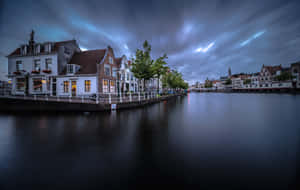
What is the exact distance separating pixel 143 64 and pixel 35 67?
16.7 metres

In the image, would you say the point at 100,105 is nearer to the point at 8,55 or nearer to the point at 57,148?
the point at 57,148

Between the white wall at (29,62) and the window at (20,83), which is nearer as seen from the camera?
the white wall at (29,62)

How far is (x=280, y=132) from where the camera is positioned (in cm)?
530

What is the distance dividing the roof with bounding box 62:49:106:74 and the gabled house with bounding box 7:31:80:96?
197cm

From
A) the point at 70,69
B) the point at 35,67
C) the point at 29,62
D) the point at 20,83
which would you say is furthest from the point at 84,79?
the point at 20,83

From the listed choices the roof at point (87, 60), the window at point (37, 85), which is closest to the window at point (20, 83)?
the window at point (37, 85)

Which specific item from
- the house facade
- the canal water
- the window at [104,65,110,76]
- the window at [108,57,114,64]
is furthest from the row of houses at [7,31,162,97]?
the house facade

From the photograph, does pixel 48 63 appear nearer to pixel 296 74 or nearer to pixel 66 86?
pixel 66 86

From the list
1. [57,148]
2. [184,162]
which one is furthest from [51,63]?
[184,162]

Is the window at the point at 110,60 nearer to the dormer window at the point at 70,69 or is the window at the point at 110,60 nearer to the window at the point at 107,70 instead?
the window at the point at 107,70

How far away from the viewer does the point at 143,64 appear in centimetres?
1703

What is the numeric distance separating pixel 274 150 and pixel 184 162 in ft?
10.3

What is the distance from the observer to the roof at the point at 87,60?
17391 mm

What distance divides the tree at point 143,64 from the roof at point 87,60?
5825mm
